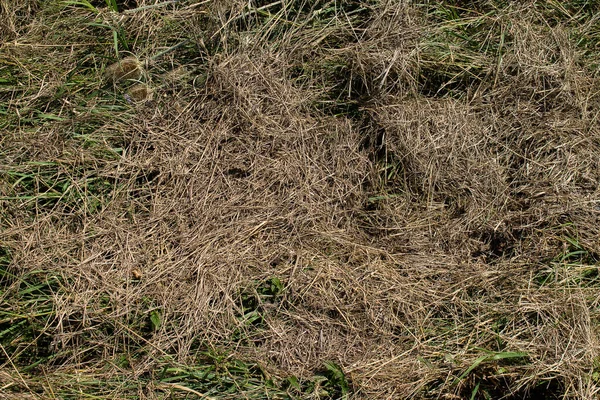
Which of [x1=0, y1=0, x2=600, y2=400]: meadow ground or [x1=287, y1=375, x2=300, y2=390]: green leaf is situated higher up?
[x1=0, y1=0, x2=600, y2=400]: meadow ground

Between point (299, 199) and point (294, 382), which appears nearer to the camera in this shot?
point (294, 382)

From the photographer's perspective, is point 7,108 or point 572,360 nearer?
point 572,360

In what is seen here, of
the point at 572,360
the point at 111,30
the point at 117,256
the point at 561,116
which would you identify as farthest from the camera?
the point at 111,30

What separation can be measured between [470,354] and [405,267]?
1.60 ft

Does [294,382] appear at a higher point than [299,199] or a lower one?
lower

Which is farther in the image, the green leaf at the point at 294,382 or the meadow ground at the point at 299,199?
the meadow ground at the point at 299,199

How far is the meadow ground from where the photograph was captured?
2.88 meters

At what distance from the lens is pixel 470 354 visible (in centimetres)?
288

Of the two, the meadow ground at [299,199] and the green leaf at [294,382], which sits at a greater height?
the meadow ground at [299,199]

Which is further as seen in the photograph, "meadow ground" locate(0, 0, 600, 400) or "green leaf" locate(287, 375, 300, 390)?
"meadow ground" locate(0, 0, 600, 400)

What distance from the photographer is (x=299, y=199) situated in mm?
3322

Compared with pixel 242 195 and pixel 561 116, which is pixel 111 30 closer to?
pixel 242 195

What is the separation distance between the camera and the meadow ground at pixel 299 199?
9.46ft

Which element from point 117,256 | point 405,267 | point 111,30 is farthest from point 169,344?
point 111,30
